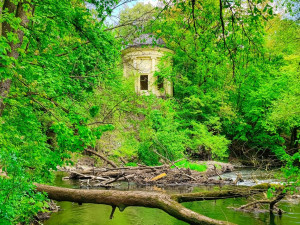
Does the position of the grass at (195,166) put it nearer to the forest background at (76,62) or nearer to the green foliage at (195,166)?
the green foliage at (195,166)

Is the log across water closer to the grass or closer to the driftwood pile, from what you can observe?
the driftwood pile

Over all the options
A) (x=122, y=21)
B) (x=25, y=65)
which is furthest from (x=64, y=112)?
(x=122, y=21)

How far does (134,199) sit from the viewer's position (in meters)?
5.73

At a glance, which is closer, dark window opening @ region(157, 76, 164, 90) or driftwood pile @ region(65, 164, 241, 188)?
driftwood pile @ region(65, 164, 241, 188)

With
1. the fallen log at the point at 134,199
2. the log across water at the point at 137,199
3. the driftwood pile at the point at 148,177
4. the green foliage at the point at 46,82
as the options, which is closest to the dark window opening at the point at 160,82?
the driftwood pile at the point at 148,177

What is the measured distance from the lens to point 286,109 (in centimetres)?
2358

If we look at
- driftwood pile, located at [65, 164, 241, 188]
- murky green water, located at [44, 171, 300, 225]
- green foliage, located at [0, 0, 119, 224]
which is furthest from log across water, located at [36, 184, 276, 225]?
driftwood pile, located at [65, 164, 241, 188]

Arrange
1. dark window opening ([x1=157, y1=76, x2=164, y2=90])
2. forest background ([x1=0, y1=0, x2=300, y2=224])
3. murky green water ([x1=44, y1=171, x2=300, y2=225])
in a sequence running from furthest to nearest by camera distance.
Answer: dark window opening ([x1=157, y1=76, x2=164, y2=90])
murky green water ([x1=44, y1=171, x2=300, y2=225])
forest background ([x1=0, y1=0, x2=300, y2=224])

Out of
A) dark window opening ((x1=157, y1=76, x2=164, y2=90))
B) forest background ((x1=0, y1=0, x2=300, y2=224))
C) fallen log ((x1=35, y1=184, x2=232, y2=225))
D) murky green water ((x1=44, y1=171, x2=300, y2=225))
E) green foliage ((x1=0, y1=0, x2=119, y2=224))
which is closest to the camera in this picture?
forest background ((x1=0, y1=0, x2=300, y2=224))

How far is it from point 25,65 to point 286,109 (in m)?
21.6

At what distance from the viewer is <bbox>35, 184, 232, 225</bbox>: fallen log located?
4929mm

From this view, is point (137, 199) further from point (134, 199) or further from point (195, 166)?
point (195, 166)

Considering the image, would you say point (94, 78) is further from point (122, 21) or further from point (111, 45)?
point (122, 21)

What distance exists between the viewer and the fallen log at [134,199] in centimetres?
493
